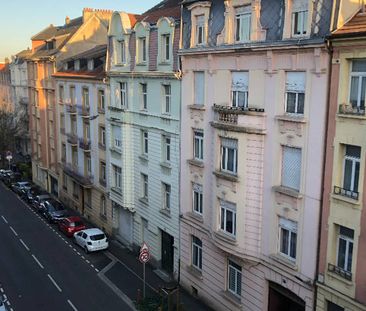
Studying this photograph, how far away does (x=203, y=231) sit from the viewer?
26.1 meters

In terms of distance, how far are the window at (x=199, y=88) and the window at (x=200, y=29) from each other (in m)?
1.73

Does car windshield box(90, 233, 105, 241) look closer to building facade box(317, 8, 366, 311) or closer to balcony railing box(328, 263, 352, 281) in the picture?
building facade box(317, 8, 366, 311)

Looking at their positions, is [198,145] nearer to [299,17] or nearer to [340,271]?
[299,17]

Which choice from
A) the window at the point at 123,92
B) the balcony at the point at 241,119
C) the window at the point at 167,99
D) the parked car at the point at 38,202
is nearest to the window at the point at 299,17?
the balcony at the point at 241,119

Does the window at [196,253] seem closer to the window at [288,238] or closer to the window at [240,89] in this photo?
the window at [288,238]

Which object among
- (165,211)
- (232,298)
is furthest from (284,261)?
(165,211)

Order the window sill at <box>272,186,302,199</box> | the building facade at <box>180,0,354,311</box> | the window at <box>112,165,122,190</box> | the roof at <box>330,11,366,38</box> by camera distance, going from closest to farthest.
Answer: the roof at <box>330,11,366,38</box> < the building facade at <box>180,0,354,311</box> < the window sill at <box>272,186,302,199</box> < the window at <box>112,165,122,190</box>

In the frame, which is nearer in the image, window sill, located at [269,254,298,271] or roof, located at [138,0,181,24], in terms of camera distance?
window sill, located at [269,254,298,271]

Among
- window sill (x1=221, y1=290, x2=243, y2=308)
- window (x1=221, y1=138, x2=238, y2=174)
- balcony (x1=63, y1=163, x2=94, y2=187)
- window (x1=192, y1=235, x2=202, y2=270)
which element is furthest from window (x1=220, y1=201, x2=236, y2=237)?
balcony (x1=63, y1=163, x2=94, y2=187)

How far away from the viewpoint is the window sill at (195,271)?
88.9 ft

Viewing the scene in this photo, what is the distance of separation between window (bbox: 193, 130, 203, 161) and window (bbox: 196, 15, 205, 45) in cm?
508

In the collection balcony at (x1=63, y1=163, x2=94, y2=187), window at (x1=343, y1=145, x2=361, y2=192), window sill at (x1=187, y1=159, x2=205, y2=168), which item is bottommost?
balcony at (x1=63, y1=163, x2=94, y2=187)

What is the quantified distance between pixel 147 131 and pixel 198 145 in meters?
6.18

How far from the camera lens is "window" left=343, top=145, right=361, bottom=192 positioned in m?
17.2
